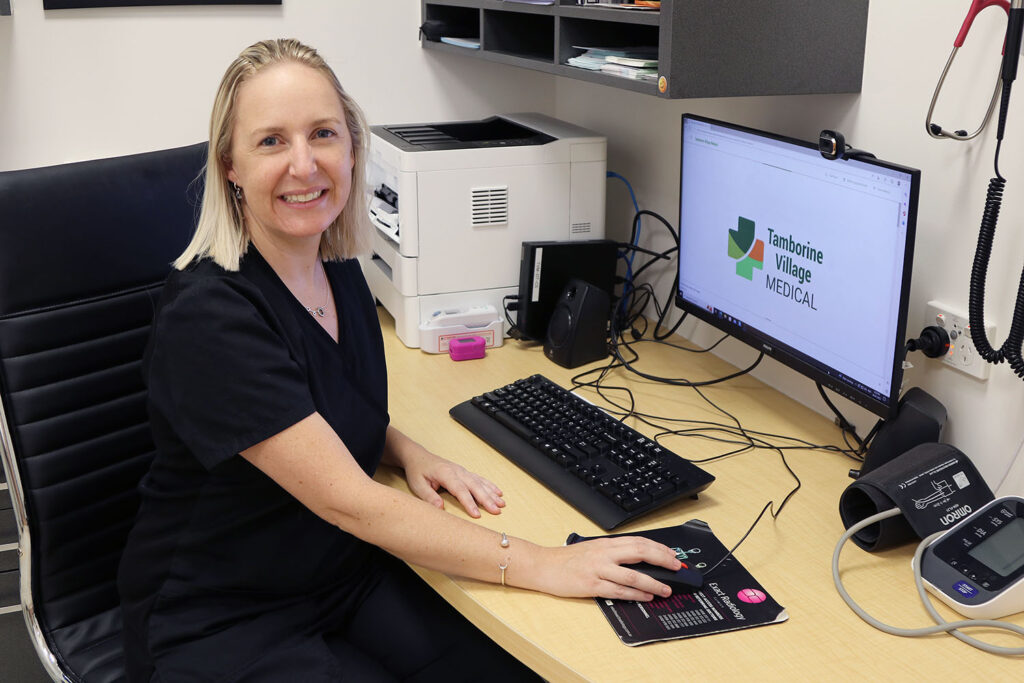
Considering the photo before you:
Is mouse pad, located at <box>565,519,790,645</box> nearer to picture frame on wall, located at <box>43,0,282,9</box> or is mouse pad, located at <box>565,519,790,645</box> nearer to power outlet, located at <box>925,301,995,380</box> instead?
power outlet, located at <box>925,301,995,380</box>

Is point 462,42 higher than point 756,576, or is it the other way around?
point 462,42

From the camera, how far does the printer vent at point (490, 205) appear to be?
77.6 inches

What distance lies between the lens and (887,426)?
4.46 ft

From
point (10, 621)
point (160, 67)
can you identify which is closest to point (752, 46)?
point (160, 67)

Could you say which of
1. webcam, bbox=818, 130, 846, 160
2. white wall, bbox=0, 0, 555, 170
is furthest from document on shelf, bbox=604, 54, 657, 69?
white wall, bbox=0, 0, 555, 170

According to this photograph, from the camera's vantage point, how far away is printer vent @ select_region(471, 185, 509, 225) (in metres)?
1.97

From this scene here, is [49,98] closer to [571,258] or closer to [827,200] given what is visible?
[571,258]

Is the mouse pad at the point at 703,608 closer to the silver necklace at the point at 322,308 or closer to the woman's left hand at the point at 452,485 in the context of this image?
the woman's left hand at the point at 452,485

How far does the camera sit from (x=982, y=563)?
1.12 meters

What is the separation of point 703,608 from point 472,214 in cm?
108

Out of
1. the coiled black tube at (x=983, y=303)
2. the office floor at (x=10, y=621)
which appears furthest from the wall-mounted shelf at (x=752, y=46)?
the office floor at (x=10, y=621)

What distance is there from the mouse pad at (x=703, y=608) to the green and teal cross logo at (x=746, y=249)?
0.56m

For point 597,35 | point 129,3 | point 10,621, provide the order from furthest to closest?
1. point 10,621
2. point 129,3
3. point 597,35

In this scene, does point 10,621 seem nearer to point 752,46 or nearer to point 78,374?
point 78,374
